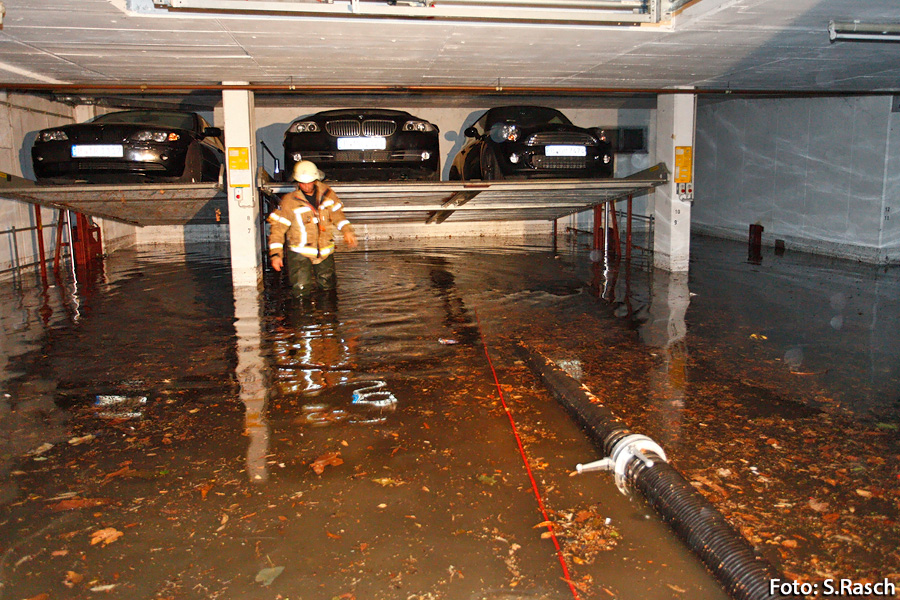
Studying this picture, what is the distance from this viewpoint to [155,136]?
8.40m

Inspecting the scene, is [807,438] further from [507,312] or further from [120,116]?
[120,116]

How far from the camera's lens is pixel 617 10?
548cm

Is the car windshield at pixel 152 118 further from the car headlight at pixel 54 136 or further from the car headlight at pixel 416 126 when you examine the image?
the car headlight at pixel 416 126

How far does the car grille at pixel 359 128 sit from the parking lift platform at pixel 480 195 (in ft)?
2.09

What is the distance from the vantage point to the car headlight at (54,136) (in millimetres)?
8234

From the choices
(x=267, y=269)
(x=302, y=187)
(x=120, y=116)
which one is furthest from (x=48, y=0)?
(x=267, y=269)

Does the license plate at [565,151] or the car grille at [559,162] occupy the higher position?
the license plate at [565,151]

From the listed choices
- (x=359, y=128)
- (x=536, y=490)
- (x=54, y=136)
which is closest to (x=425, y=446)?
(x=536, y=490)

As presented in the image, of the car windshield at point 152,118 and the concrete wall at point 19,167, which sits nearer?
the car windshield at point 152,118

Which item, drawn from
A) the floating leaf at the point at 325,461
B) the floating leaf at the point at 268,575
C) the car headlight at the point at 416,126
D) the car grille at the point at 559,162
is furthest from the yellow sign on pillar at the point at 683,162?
the floating leaf at the point at 268,575

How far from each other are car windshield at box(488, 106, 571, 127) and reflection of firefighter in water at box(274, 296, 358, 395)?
12.6ft

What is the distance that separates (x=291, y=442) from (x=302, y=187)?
183 inches

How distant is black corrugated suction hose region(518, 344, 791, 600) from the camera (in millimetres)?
2346

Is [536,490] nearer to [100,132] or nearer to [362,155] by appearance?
[362,155]
